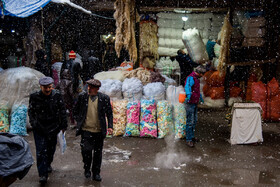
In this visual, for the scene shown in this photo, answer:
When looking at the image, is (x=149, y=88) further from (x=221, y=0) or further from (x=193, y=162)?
(x=221, y=0)

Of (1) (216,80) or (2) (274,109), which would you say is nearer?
(2) (274,109)

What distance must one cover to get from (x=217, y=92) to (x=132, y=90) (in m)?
4.68

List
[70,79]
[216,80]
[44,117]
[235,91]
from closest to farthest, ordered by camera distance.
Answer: [44,117] → [70,79] → [216,80] → [235,91]

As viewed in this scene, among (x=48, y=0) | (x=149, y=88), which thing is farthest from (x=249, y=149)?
(x=48, y=0)

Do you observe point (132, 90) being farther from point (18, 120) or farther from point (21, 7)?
point (21, 7)

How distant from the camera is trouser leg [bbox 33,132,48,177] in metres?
4.48

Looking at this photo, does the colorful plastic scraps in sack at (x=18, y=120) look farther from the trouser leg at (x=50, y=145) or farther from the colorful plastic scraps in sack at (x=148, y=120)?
the colorful plastic scraps in sack at (x=148, y=120)

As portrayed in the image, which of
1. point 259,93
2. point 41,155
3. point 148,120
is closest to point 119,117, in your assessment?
point 148,120

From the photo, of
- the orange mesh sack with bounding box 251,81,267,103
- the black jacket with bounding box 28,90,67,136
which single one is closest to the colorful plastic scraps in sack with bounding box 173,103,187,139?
the orange mesh sack with bounding box 251,81,267,103

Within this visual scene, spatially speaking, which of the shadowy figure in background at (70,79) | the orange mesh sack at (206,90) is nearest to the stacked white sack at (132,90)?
the shadowy figure in background at (70,79)

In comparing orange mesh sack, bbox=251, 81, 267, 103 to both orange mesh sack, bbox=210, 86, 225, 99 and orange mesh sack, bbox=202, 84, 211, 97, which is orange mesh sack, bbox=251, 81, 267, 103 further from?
orange mesh sack, bbox=202, 84, 211, 97

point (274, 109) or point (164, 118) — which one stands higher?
point (164, 118)

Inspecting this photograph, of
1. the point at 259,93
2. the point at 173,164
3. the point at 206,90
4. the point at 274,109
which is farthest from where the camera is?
the point at 206,90

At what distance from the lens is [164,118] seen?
698 cm
